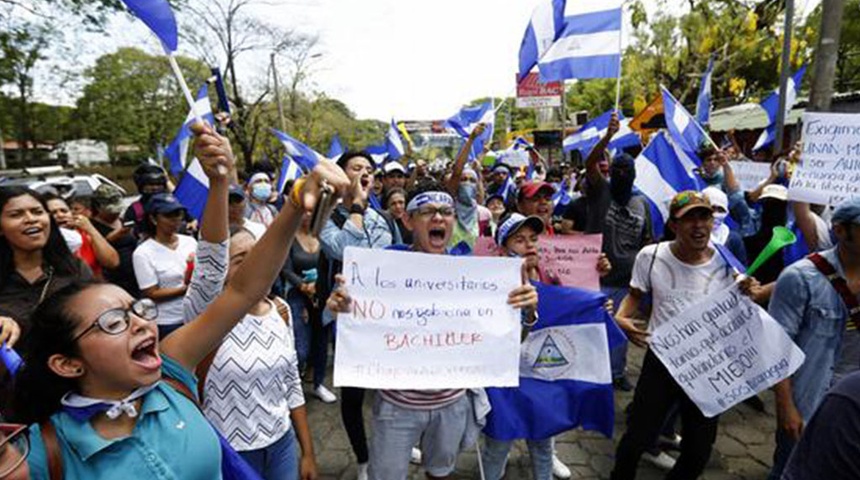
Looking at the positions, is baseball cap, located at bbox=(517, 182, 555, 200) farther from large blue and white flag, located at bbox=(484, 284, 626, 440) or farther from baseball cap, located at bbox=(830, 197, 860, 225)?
baseball cap, located at bbox=(830, 197, 860, 225)

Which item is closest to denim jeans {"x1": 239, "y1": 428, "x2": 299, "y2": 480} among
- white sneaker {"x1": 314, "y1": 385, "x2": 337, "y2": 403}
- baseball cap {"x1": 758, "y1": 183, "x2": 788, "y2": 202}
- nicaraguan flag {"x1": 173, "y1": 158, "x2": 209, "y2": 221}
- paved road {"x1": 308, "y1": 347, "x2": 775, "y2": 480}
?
paved road {"x1": 308, "y1": 347, "x2": 775, "y2": 480}

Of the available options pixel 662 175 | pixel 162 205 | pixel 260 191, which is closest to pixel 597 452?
pixel 662 175

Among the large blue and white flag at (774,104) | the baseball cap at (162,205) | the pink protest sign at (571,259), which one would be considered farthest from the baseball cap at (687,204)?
the large blue and white flag at (774,104)

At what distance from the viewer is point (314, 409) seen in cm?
450

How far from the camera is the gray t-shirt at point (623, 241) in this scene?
14.8 feet

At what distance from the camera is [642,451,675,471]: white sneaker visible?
3541mm

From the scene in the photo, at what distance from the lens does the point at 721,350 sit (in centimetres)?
283

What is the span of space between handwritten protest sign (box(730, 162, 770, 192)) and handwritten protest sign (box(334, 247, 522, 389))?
5083 millimetres

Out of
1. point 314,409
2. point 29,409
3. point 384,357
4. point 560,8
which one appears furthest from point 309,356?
point 560,8

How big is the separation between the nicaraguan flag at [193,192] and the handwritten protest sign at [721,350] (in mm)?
3482

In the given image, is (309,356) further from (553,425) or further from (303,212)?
(303,212)

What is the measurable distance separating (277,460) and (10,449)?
4.59 feet

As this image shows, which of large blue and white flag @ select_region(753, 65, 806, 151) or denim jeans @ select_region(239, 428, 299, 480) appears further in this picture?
large blue and white flag @ select_region(753, 65, 806, 151)

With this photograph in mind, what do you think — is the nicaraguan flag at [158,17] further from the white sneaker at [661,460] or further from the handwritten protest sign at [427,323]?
the white sneaker at [661,460]
